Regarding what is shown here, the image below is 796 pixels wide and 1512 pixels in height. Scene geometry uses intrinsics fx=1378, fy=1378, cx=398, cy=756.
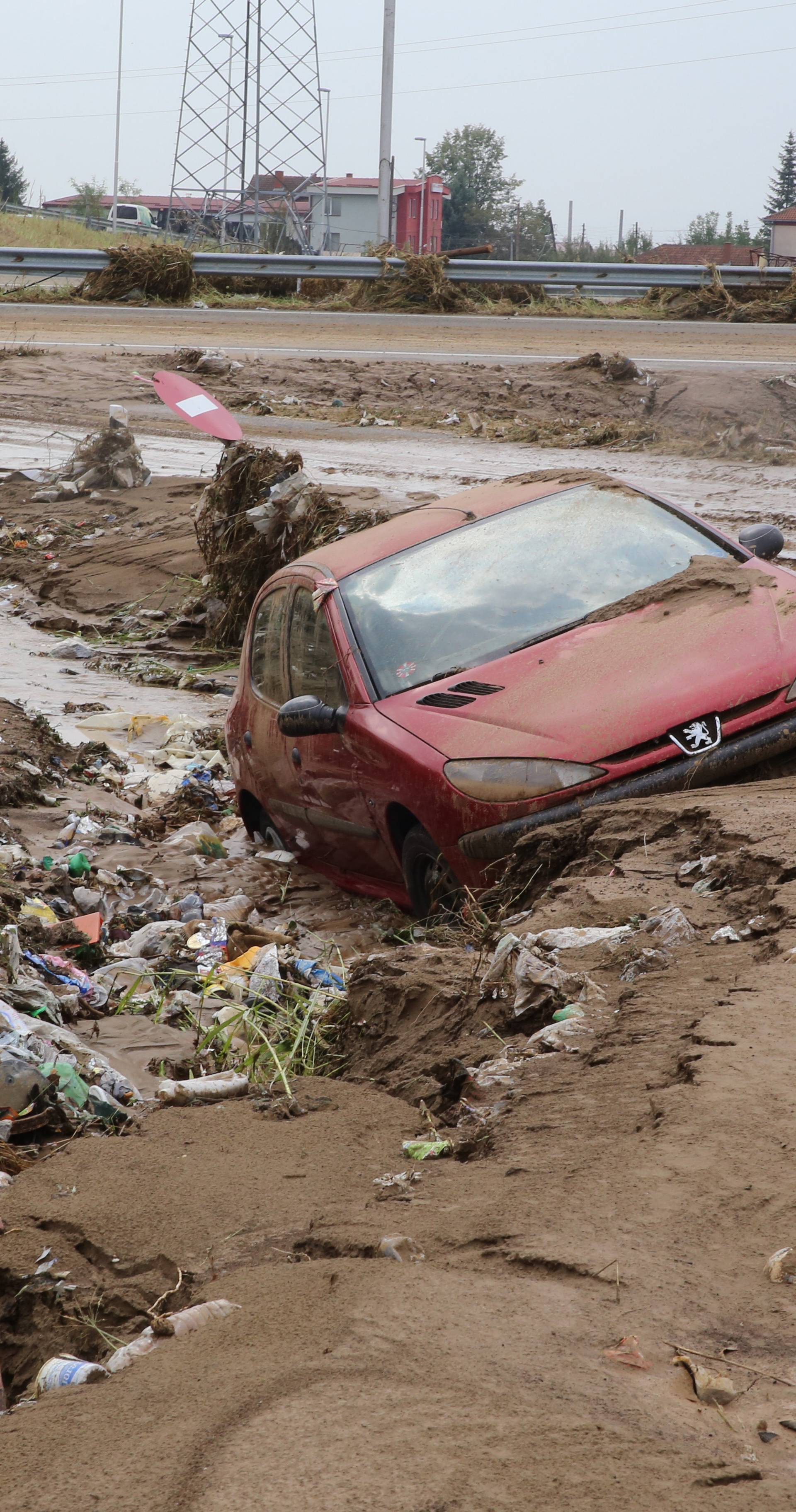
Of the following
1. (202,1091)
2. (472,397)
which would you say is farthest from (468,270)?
(202,1091)

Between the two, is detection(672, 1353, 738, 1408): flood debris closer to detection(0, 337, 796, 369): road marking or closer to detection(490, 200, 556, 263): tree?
detection(0, 337, 796, 369): road marking

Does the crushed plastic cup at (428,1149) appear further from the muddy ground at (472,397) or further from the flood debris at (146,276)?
the flood debris at (146,276)

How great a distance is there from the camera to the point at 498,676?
17.9 ft

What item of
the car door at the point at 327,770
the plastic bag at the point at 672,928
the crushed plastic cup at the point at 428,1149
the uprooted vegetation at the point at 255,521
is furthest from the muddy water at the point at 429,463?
the crushed plastic cup at the point at 428,1149

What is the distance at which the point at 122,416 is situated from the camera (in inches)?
650

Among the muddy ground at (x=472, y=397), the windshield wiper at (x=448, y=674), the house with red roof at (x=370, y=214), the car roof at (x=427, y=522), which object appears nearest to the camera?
the windshield wiper at (x=448, y=674)

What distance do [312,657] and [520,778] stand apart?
5.68 feet

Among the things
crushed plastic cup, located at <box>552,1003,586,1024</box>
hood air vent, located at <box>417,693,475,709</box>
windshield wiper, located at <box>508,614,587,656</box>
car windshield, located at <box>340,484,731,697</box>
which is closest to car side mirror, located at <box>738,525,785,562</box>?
car windshield, located at <box>340,484,731,697</box>

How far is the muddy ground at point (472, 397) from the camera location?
15.7m

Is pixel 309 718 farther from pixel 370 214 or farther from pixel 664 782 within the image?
pixel 370 214

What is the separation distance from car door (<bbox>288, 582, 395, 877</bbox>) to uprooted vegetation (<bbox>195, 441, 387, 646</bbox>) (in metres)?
5.18

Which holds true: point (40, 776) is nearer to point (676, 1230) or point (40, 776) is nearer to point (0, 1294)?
point (0, 1294)

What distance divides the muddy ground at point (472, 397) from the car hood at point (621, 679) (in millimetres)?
9809

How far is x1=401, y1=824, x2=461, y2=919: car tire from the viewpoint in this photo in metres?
5.22
